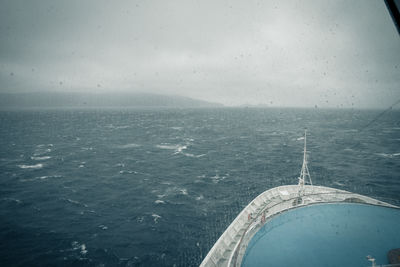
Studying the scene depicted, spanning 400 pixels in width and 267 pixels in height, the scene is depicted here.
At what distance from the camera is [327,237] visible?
16188mm

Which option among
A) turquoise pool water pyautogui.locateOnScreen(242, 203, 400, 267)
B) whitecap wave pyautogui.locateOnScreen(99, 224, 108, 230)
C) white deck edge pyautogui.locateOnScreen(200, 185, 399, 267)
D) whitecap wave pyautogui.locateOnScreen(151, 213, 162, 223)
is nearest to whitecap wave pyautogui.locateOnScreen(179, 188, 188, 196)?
whitecap wave pyautogui.locateOnScreen(151, 213, 162, 223)

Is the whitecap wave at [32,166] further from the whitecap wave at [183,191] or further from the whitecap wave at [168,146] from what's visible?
the whitecap wave at [183,191]

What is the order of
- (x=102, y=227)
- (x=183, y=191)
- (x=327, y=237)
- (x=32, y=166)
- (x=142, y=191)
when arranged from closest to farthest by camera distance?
(x=327, y=237) < (x=102, y=227) < (x=142, y=191) < (x=183, y=191) < (x=32, y=166)

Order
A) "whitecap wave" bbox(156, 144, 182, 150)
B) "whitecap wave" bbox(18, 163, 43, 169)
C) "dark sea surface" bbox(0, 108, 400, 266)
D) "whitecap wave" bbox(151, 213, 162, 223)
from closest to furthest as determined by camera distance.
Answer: "dark sea surface" bbox(0, 108, 400, 266)
"whitecap wave" bbox(151, 213, 162, 223)
"whitecap wave" bbox(18, 163, 43, 169)
"whitecap wave" bbox(156, 144, 182, 150)

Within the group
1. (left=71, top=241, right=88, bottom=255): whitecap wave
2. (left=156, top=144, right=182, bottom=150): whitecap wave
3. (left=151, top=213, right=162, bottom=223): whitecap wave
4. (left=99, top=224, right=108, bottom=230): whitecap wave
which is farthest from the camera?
(left=156, top=144, right=182, bottom=150): whitecap wave

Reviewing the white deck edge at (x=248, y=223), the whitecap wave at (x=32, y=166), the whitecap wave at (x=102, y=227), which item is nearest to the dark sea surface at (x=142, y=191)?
the whitecap wave at (x=102, y=227)

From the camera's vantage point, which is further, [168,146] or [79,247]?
[168,146]

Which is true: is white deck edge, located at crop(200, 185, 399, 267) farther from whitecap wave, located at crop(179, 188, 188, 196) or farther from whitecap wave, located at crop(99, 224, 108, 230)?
whitecap wave, located at crop(99, 224, 108, 230)

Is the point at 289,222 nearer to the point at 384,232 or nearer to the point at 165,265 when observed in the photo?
the point at 384,232

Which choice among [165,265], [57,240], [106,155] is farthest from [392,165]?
[106,155]

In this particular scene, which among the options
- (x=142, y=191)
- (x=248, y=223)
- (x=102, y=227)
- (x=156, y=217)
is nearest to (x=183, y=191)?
(x=142, y=191)

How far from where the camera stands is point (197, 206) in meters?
37.5

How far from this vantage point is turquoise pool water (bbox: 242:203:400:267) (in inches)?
564

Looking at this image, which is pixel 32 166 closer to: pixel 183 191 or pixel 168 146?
pixel 168 146
